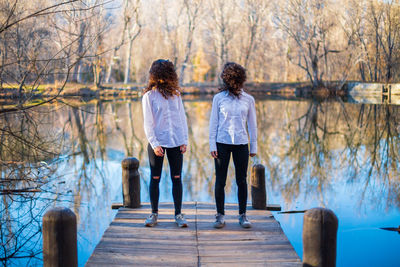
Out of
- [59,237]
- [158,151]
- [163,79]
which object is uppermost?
[163,79]

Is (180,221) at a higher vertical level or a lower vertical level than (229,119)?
lower

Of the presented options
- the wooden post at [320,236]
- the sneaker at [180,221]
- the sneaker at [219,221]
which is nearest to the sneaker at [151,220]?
the sneaker at [180,221]

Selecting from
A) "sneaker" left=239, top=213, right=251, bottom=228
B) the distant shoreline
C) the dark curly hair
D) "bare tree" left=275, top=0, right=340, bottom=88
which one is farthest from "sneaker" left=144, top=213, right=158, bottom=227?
"bare tree" left=275, top=0, right=340, bottom=88

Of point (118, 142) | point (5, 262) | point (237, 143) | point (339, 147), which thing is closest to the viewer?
point (237, 143)

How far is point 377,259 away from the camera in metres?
5.20

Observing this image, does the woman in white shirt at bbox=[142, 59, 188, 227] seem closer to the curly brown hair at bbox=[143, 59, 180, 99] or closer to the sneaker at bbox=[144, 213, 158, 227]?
the curly brown hair at bbox=[143, 59, 180, 99]

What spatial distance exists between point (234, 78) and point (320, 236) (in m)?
1.88

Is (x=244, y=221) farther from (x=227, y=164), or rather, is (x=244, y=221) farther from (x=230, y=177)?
(x=230, y=177)

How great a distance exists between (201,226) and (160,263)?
3.37ft

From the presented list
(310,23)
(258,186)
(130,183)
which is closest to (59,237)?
(130,183)

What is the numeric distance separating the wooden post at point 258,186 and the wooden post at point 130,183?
4.85 ft

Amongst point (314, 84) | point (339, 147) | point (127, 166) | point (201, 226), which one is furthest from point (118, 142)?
point (314, 84)

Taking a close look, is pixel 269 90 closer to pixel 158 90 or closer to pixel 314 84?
pixel 314 84

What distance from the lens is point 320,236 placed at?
3.35 meters
